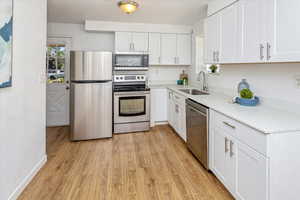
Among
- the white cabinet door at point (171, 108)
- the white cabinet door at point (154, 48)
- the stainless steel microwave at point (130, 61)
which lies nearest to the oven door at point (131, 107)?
the white cabinet door at point (171, 108)

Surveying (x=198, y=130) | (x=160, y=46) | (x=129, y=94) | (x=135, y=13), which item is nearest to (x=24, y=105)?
(x=129, y=94)

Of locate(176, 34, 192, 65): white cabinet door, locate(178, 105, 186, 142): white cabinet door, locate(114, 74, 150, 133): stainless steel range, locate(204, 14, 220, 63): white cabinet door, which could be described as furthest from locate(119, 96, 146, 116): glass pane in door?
locate(204, 14, 220, 63): white cabinet door

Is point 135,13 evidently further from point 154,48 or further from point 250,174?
point 250,174

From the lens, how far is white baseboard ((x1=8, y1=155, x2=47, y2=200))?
1753mm

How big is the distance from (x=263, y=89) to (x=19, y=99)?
2.77m

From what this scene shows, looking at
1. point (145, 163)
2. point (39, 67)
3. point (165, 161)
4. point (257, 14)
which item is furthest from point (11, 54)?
point (257, 14)

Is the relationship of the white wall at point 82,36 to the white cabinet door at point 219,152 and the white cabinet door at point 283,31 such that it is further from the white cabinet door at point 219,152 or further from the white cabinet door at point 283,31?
the white cabinet door at point 283,31

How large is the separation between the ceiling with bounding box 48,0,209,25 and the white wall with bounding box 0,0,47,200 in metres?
0.79

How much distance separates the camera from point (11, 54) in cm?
164

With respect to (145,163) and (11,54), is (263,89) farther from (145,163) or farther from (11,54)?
(11,54)

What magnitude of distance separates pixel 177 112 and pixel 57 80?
9.48ft

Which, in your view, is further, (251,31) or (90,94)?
(90,94)

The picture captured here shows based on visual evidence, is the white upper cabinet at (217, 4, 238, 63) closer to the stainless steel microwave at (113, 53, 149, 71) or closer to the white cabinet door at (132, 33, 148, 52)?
the stainless steel microwave at (113, 53, 149, 71)

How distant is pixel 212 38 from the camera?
274 centimetres
